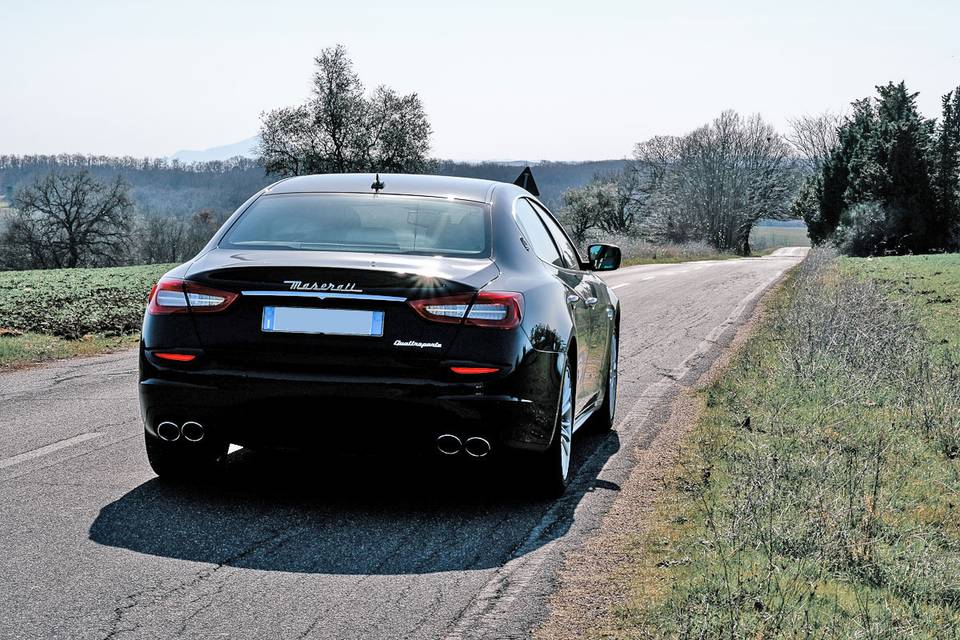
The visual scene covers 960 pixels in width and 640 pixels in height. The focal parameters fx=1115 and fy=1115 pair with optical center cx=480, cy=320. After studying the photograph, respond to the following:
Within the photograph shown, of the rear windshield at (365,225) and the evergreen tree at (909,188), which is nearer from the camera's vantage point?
the rear windshield at (365,225)

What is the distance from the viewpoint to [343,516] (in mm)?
5215

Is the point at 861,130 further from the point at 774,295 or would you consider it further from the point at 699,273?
the point at 774,295

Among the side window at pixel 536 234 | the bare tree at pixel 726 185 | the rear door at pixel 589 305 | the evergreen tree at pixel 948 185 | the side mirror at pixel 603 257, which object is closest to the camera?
the side window at pixel 536 234

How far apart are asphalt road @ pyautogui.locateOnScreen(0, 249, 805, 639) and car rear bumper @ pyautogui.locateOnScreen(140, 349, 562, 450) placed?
0.87 feet

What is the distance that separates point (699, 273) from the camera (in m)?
33.9

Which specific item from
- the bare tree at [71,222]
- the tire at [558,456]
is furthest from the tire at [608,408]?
the bare tree at [71,222]

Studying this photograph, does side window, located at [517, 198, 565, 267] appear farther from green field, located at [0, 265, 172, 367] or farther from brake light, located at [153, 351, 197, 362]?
green field, located at [0, 265, 172, 367]

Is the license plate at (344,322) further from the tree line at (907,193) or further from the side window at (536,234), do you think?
the tree line at (907,193)

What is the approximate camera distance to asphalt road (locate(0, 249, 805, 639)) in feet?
12.3

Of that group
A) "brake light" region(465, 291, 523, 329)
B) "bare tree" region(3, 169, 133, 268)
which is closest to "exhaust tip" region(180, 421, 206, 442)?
Result: "brake light" region(465, 291, 523, 329)

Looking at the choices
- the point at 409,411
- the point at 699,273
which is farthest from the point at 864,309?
the point at 699,273

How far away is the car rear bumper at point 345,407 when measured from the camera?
493cm

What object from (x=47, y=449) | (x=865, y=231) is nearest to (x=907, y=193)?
(x=865, y=231)

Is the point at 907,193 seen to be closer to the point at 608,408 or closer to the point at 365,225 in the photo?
the point at 608,408
